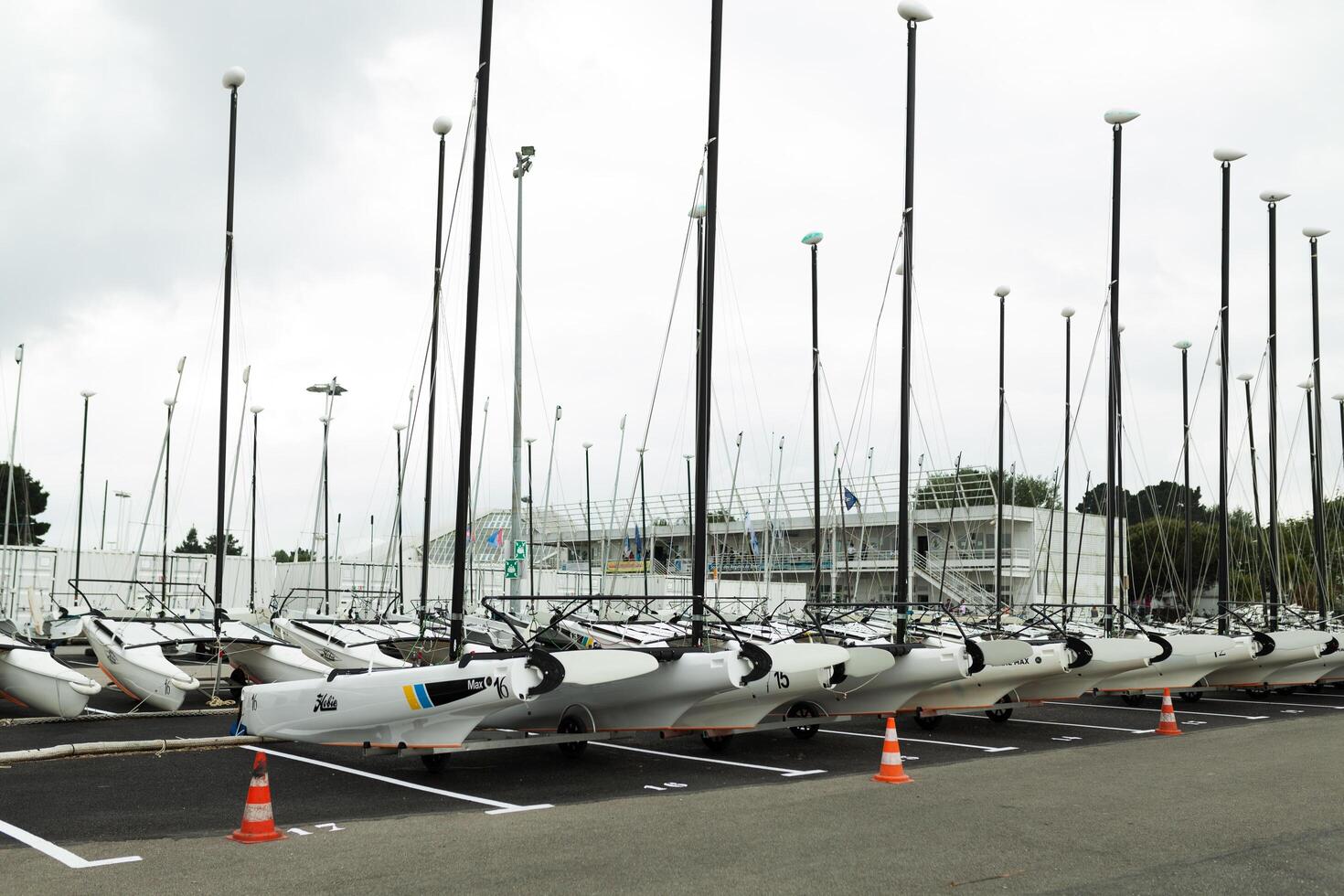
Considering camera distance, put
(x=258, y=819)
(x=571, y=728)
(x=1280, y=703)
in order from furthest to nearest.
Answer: (x=1280, y=703), (x=571, y=728), (x=258, y=819)

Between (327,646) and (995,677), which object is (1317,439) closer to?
(995,677)

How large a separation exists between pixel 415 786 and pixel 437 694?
886 mm

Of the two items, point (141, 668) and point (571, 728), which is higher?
point (571, 728)

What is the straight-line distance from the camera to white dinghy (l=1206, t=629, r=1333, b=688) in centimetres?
2003

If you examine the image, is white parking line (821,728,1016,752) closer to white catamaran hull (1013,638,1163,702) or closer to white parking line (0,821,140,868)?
white catamaran hull (1013,638,1163,702)

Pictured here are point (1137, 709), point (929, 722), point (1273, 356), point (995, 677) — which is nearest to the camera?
point (995, 677)

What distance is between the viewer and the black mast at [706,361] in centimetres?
1433

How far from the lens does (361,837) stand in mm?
8180

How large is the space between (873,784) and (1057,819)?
220 centimetres

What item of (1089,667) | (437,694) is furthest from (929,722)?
(437,694)

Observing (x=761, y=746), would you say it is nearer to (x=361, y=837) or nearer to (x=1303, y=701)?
(x=361, y=837)

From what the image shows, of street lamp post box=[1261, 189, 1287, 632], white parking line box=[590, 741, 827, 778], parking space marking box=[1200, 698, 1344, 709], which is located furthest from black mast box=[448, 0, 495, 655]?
street lamp post box=[1261, 189, 1287, 632]

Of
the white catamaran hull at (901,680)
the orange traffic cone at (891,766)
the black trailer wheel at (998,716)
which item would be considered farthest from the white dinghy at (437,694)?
the black trailer wheel at (998,716)

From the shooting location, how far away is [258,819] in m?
8.02
